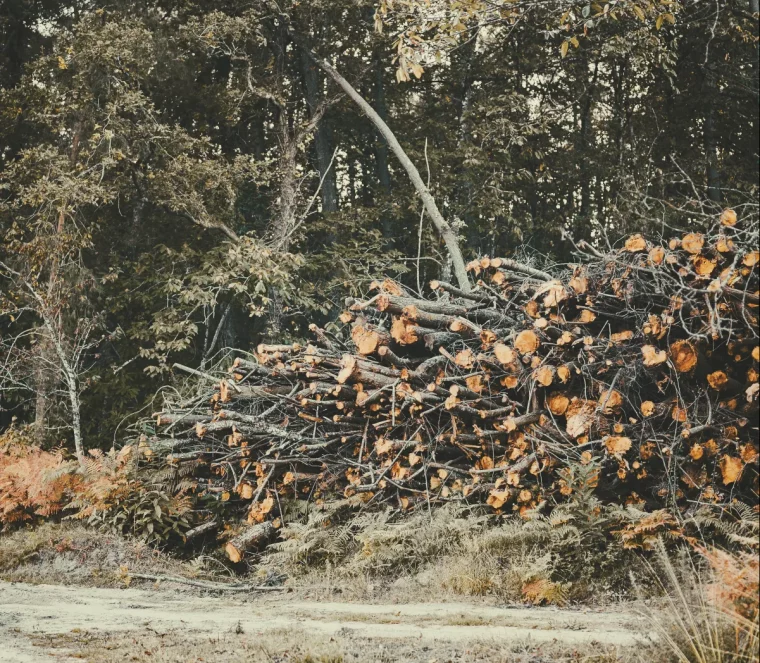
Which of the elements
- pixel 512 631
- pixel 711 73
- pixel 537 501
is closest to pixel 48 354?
pixel 537 501

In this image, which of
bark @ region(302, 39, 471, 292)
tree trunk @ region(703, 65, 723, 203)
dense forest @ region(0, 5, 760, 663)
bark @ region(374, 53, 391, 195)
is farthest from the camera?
bark @ region(374, 53, 391, 195)

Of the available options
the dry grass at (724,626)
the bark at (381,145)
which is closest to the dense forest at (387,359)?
the dry grass at (724,626)

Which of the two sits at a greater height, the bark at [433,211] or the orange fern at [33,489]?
the bark at [433,211]

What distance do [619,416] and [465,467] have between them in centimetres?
175

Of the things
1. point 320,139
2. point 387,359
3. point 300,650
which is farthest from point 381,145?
point 300,650

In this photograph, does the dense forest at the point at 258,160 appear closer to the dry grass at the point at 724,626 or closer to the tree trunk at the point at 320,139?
the tree trunk at the point at 320,139

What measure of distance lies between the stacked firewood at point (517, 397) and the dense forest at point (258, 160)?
3829 mm

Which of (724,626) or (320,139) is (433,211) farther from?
(724,626)

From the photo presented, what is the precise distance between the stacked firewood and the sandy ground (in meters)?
1.28

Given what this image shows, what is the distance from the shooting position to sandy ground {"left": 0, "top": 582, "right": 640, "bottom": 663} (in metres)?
4.39

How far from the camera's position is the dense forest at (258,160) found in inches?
488

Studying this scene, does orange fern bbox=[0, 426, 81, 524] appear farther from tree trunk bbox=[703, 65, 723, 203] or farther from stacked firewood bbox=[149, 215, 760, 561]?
tree trunk bbox=[703, 65, 723, 203]

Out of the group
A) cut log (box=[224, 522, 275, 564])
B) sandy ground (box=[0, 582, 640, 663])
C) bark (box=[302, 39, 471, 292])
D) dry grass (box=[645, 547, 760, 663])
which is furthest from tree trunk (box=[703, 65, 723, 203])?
dry grass (box=[645, 547, 760, 663])

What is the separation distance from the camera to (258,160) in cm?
1562
